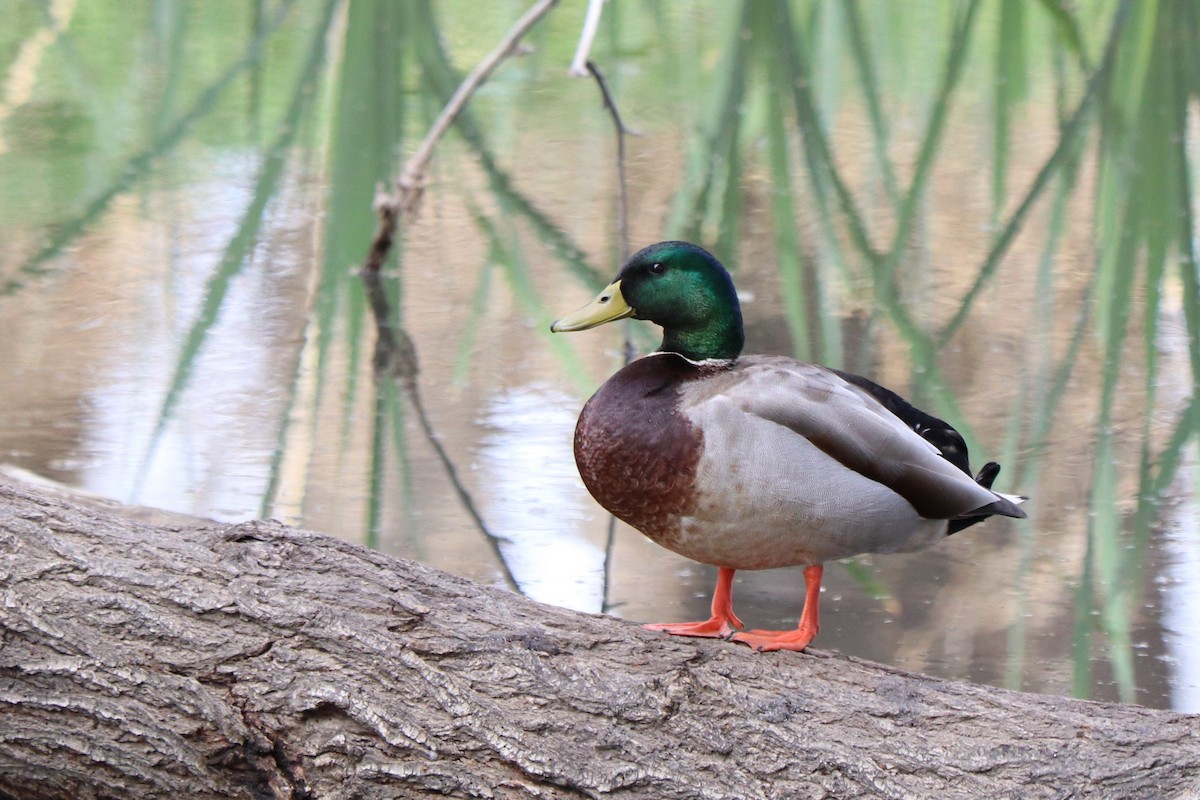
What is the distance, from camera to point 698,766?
1735 millimetres

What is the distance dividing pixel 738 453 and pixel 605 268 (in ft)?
9.12

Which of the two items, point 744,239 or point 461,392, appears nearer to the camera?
point 461,392

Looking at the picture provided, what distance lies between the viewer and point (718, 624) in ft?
6.59

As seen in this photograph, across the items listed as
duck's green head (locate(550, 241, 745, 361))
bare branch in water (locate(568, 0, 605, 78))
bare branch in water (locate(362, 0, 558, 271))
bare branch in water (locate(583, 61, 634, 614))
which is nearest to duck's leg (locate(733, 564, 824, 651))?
duck's green head (locate(550, 241, 745, 361))

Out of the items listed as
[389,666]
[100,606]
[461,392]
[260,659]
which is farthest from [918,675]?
[461,392]

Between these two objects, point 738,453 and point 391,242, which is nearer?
point 738,453

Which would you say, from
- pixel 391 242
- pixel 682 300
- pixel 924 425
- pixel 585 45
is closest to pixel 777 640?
pixel 924 425

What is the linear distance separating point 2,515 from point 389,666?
54cm

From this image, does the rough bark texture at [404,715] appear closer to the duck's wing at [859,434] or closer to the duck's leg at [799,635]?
the duck's leg at [799,635]

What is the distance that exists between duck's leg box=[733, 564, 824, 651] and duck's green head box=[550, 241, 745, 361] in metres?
0.34

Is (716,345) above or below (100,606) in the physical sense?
above

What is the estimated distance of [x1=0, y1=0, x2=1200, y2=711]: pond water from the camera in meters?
2.91

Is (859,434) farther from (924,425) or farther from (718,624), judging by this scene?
(718,624)

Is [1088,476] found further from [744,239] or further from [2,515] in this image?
[2,515]
